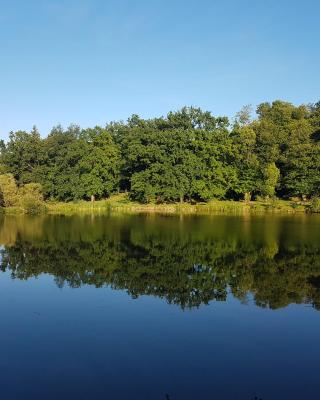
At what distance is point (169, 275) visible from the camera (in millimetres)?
20859

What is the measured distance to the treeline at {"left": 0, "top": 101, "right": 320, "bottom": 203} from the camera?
67625 millimetres

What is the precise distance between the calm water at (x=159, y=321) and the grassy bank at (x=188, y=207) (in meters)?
33.8

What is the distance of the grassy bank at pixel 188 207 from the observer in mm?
62750

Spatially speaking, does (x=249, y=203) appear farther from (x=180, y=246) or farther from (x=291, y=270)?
(x=291, y=270)

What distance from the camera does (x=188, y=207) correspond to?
211 ft

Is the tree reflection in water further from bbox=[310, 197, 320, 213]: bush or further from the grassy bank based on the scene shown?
the grassy bank

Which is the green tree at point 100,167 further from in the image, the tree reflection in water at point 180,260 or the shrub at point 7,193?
the tree reflection in water at point 180,260

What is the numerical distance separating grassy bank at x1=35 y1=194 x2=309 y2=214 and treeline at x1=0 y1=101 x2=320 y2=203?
7.24ft

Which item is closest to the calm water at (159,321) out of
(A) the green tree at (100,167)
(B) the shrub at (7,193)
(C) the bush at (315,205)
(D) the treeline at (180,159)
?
(C) the bush at (315,205)

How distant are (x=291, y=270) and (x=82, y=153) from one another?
58.5 metres

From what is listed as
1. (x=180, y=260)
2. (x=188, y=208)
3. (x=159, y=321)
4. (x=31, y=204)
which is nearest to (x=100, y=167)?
(x=31, y=204)

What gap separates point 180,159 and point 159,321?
5684 centimetres

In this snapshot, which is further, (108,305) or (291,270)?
(291,270)

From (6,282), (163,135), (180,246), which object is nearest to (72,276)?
A: (6,282)
